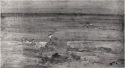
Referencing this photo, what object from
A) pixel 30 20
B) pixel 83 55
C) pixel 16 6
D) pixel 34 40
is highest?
pixel 16 6

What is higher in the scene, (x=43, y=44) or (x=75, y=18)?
(x=75, y=18)

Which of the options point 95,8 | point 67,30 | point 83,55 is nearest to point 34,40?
point 67,30

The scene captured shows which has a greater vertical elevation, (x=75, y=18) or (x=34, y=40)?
(x=75, y=18)

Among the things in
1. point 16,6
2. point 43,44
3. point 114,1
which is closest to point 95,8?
point 114,1

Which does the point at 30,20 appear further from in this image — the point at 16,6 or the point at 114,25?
the point at 114,25

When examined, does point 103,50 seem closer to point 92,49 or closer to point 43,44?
point 92,49

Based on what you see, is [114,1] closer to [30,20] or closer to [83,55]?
[83,55]
